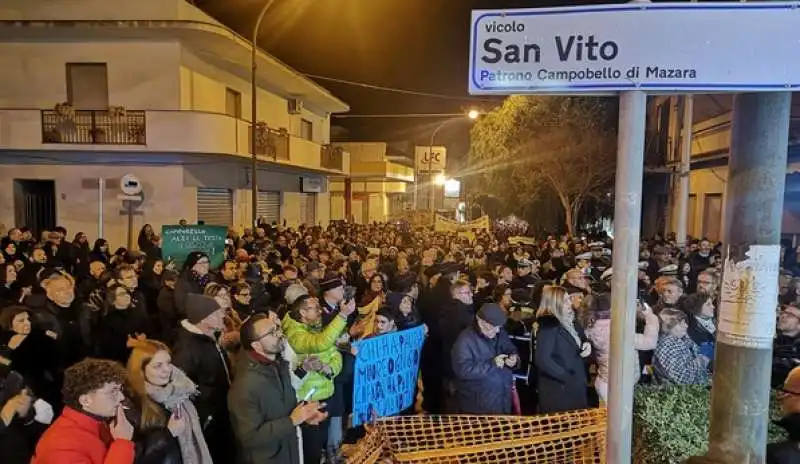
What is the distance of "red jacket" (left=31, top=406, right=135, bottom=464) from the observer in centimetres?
283

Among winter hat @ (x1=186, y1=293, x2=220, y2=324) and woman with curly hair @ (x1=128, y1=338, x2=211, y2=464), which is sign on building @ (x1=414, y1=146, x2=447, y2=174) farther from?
woman with curly hair @ (x1=128, y1=338, x2=211, y2=464)

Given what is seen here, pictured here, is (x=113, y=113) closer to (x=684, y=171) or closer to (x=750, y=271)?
(x=684, y=171)

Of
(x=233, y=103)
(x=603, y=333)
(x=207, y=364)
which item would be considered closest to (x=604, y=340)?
(x=603, y=333)

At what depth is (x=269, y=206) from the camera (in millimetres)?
25375

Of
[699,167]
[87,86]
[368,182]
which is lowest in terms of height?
[368,182]

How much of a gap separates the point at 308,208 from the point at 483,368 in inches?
1022

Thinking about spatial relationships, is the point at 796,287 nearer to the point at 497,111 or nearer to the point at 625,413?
the point at 625,413

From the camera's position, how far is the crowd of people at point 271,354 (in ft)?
10.9

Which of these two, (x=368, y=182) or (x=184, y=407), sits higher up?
(x=368, y=182)

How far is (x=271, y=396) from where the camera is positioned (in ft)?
12.2

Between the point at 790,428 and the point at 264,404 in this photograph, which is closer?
the point at 790,428

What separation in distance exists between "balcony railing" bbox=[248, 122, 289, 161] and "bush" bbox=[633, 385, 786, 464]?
1796 cm

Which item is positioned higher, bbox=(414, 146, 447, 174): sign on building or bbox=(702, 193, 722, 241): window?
bbox=(414, 146, 447, 174): sign on building

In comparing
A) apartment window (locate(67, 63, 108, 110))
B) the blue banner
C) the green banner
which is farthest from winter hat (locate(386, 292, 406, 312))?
apartment window (locate(67, 63, 108, 110))
